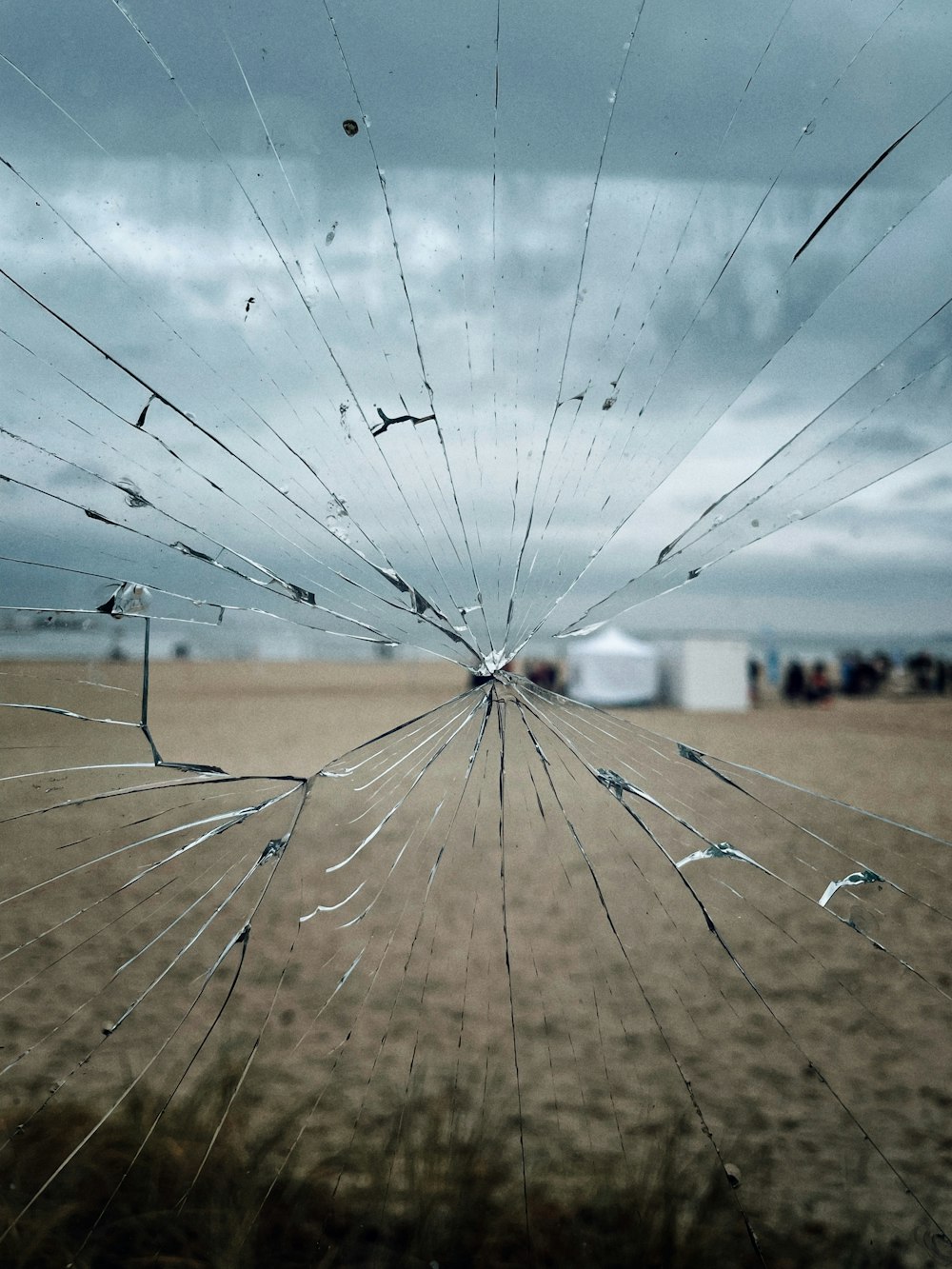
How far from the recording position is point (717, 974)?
50.2 inches

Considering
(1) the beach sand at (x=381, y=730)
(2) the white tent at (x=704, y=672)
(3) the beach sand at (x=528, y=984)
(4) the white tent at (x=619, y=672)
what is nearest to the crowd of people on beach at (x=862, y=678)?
(2) the white tent at (x=704, y=672)

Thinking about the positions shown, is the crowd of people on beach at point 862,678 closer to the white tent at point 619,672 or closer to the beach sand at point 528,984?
the white tent at point 619,672

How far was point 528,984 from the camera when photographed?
1.25 metres

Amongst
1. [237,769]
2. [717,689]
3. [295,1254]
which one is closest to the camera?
[295,1254]

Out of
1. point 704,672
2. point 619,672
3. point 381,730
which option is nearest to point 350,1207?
point 381,730

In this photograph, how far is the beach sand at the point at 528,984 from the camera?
40.6 inches

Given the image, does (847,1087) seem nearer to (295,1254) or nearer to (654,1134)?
(654,1134)

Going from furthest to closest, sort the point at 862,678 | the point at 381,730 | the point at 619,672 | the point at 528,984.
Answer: the point at 619,672 → the point at 862,678 → the point at 381,730 → the point at 528,984

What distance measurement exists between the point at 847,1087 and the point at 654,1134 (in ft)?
0.95

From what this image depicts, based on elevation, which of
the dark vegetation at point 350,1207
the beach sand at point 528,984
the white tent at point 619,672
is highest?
the white tent at point 619,672

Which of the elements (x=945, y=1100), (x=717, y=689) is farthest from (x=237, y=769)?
(x=717, y=689)

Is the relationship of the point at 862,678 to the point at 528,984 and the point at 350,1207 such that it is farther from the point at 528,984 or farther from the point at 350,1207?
the point at 350,1207

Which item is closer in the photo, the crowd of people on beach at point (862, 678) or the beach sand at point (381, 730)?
the beach sand at point (381, 730)

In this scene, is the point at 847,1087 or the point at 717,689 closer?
the point at 847,1087
